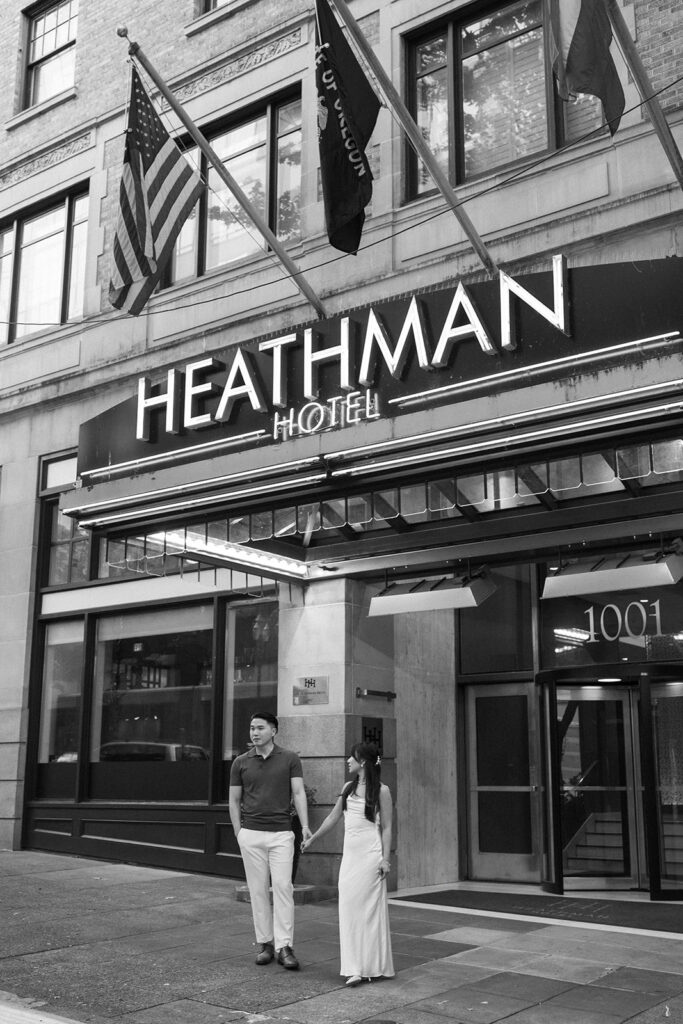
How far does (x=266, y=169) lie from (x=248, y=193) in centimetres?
45

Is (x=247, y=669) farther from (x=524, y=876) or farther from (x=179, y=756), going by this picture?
(x=524, y=876)

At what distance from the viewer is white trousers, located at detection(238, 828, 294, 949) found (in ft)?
26.7

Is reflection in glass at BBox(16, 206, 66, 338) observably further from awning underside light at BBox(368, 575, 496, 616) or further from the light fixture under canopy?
the light fixture under canopy

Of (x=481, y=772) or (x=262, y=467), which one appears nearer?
(x=262, y=467)

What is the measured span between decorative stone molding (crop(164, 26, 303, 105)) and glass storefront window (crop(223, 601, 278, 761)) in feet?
25.4

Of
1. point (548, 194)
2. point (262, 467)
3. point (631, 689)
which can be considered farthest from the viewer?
point (631, 689)

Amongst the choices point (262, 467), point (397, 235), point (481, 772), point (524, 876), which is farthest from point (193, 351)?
point (524, 876)

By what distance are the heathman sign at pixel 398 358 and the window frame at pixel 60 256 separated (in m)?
6.14

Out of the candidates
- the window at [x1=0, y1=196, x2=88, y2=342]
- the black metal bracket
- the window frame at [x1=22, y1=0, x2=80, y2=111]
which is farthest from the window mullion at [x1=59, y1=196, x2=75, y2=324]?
the black metal bracket

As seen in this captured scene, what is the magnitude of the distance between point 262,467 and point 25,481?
7.88 metres

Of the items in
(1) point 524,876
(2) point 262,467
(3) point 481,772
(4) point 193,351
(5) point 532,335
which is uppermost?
(4) point 193,351

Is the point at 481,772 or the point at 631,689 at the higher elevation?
the point at 631,689

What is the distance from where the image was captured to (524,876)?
13.0m

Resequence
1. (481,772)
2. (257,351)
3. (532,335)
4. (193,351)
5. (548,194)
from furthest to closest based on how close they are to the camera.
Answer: (193,351) → (481,772) → (548,194) → (257,351) → (532,335)
